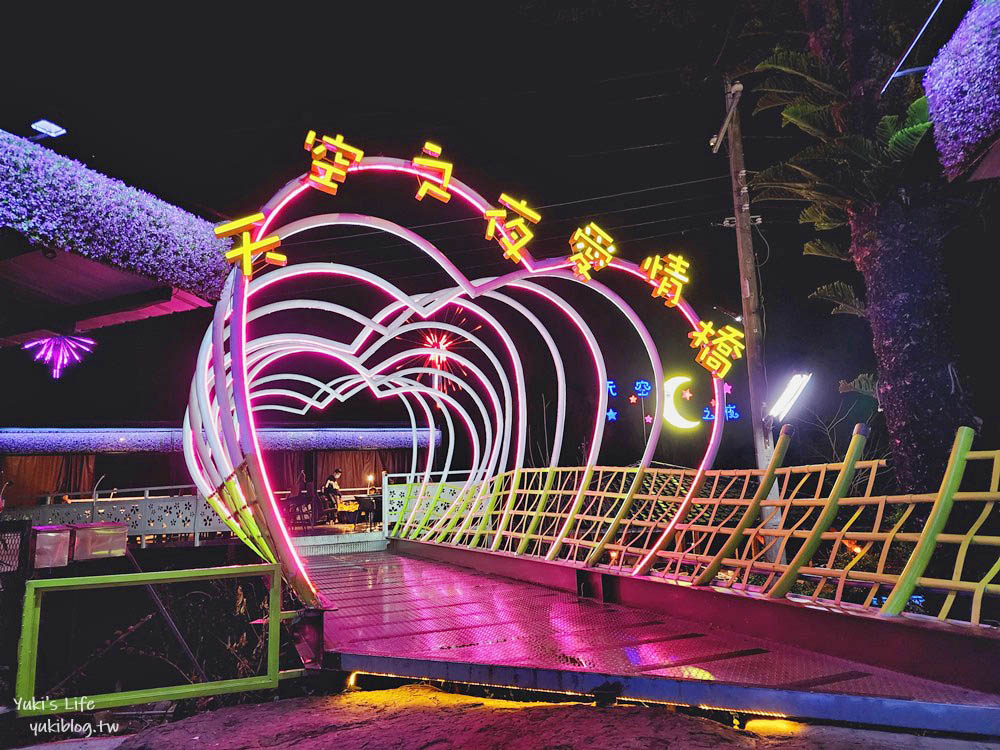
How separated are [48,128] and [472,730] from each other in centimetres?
768

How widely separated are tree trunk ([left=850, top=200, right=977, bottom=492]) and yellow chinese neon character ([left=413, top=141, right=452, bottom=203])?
440 centimetres

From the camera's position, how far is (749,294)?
9.68 metres

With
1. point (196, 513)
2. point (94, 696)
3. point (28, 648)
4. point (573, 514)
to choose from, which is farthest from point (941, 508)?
point (196, 513)

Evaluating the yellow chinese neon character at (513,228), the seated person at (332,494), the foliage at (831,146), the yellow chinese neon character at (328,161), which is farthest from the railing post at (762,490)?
the seated person at (332,494)

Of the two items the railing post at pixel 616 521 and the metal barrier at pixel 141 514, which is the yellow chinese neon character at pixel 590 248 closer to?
the railing post at pixel 616 521

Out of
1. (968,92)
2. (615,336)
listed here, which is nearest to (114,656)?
(968,92)

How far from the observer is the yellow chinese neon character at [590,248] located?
24.6 feet

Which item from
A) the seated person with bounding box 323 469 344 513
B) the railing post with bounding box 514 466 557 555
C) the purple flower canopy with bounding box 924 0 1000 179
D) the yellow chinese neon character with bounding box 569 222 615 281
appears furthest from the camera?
the seated person with bounding box 323 469 344 513

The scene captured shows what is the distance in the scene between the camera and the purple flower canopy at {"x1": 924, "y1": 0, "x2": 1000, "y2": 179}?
5.19 meters

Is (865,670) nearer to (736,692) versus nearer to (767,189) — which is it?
(736,692)

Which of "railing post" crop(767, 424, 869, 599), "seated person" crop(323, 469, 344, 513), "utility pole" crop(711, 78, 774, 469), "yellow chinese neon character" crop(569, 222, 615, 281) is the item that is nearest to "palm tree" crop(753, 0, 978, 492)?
"railing post" crop(767, 424, 869, 599)

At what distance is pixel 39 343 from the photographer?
11586 millimetres

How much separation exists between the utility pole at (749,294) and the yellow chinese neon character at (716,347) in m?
1.89

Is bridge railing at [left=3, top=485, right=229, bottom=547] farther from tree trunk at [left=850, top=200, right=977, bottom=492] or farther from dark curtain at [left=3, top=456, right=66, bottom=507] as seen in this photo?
tree trunk at [left=850, top=200, right=977, bottom=492]
